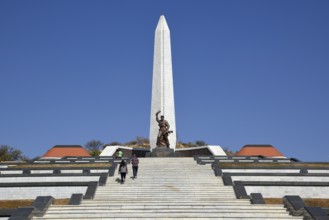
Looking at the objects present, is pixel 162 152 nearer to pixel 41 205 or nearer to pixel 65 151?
pixel 65 151

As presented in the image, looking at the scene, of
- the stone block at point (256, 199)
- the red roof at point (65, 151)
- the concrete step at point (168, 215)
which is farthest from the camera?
the red roof at point (65, 151)

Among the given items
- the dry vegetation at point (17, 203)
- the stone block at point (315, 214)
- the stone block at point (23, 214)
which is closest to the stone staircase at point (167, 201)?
the stone block at point (23, 214)

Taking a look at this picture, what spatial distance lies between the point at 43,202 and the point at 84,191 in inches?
131

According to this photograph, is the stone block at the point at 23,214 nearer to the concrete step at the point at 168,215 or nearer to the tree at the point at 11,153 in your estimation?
the concrete step at the point at 168,215

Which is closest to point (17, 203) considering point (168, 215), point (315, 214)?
point (168, 215)

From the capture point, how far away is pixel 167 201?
16672mm

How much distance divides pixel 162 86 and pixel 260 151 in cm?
1312

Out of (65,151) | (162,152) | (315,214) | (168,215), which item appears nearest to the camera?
(315,214)

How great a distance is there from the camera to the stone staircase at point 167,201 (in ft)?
48.4

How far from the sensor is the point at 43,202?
50.5ft

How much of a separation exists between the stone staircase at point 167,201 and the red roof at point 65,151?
73.3 feet

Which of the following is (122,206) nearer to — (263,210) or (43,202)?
(43,202)

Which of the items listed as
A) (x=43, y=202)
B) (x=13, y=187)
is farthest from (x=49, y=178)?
(x=43, y=202)

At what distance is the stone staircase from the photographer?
14.8 m
